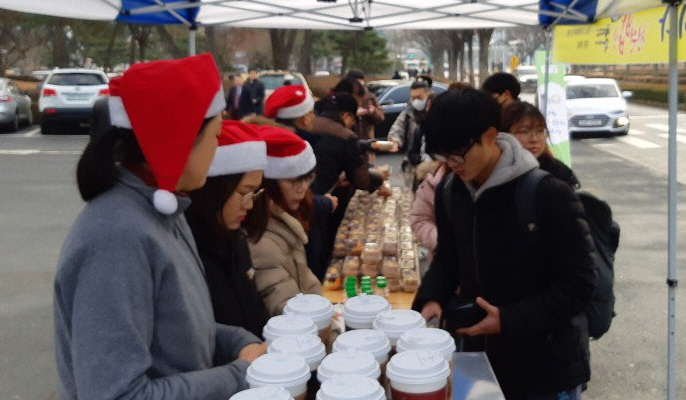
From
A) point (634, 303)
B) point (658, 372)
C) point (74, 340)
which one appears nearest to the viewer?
point (74, 340)

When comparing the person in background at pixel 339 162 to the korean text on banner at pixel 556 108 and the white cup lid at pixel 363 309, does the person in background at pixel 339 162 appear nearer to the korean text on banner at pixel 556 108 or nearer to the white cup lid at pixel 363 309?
the korean text on banner at pixel 556 108

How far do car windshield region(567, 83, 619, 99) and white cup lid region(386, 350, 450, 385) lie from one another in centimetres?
2056

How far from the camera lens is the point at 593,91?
70.5 feet

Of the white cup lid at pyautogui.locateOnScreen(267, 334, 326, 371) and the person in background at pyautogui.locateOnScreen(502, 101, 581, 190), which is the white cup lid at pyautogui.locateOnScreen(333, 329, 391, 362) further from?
the person in background at pyautogui.locateOnScreen(502, 101, 581, 190)

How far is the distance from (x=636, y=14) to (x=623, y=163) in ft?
40.9

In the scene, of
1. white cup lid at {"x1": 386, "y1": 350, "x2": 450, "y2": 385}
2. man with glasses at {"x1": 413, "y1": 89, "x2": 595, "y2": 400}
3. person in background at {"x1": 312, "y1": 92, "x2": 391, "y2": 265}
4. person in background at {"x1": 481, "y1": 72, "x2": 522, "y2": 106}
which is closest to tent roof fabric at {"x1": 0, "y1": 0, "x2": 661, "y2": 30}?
person in background at {"x1": 481, "y1": 72, "x2": 522, "y2": 106}

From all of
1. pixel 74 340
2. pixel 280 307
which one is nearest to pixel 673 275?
pixel 280 307

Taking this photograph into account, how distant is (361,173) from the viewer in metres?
5.92

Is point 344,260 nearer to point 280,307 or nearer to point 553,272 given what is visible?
point 280,307

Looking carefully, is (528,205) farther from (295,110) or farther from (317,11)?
(317,11)

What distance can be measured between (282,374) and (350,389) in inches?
7.5

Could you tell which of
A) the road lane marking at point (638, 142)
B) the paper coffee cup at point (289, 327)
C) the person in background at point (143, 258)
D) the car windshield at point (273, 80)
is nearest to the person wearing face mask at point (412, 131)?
the paper coffee cup at point (289, 327)

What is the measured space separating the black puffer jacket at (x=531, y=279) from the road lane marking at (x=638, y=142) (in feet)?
55.6

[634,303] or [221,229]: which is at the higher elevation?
[221,229]
